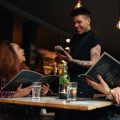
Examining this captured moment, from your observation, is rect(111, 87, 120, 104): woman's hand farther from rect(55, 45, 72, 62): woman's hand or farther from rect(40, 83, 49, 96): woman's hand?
rect(40, 83, 49, 96): woman's hand

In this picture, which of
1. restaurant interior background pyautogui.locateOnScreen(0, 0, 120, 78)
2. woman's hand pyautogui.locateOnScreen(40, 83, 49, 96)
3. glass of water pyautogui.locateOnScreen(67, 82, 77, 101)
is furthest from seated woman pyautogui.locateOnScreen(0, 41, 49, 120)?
restaurant interior background pyautogui.locateOnScreen(0, 0, 120, 78)

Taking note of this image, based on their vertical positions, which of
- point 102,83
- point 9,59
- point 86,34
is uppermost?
point 86,34

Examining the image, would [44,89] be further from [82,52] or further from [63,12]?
[63,12]

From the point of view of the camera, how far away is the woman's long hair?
254 cm

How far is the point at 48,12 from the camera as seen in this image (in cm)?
675

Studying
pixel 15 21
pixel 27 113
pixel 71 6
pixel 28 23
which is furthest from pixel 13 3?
pixel 27 113

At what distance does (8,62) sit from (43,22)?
5.00m

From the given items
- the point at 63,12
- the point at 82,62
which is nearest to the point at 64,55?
the point at 82,62

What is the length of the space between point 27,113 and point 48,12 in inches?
186

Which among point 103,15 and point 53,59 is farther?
point 53,59

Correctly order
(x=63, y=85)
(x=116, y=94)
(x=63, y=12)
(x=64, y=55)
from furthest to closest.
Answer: (x=63, y=12), (x=64, y=55), (x=63, y=85), (x=116, y=94)

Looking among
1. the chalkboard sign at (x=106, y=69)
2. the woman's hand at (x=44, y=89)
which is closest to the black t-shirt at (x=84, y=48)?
the woman's hand at (x=44, y=89)

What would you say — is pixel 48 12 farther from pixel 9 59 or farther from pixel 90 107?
pixel 90 107

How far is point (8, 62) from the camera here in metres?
2.57
